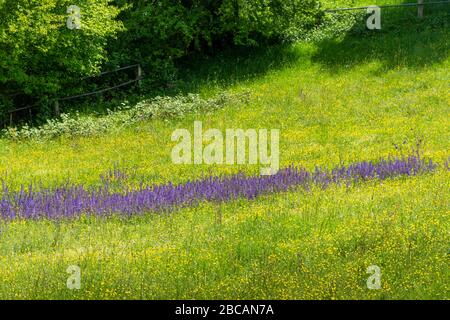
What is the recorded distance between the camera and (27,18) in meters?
23.1

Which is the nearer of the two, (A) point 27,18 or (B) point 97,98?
(A) point 27,18

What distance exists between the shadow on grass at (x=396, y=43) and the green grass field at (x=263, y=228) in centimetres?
424

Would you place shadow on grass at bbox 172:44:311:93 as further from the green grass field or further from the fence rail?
the green grass field

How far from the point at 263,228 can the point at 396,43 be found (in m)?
20.2

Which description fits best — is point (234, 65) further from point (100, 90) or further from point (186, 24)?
point (100, 90)

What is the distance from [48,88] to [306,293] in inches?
775

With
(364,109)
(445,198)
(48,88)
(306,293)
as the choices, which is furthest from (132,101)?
(306,293)

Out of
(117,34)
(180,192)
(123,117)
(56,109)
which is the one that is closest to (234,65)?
(117,34)

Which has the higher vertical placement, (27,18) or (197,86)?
(27,18)

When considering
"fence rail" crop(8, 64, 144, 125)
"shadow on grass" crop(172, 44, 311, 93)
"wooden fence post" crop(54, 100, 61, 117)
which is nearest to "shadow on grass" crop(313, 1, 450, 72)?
"shadow on grass" crop(172, 44, 311, 93)

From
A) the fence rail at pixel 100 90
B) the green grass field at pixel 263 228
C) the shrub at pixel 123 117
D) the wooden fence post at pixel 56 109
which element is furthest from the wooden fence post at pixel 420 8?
the wooden fence post at pixel 56 109

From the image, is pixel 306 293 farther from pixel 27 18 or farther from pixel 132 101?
pixel 132 101

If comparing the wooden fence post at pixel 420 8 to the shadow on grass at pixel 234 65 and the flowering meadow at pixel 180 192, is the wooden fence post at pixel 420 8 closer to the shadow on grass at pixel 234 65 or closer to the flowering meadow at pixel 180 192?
the shadow on grass at pixel 234 65

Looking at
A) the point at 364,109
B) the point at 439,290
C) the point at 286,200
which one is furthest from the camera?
the point at 364,109
